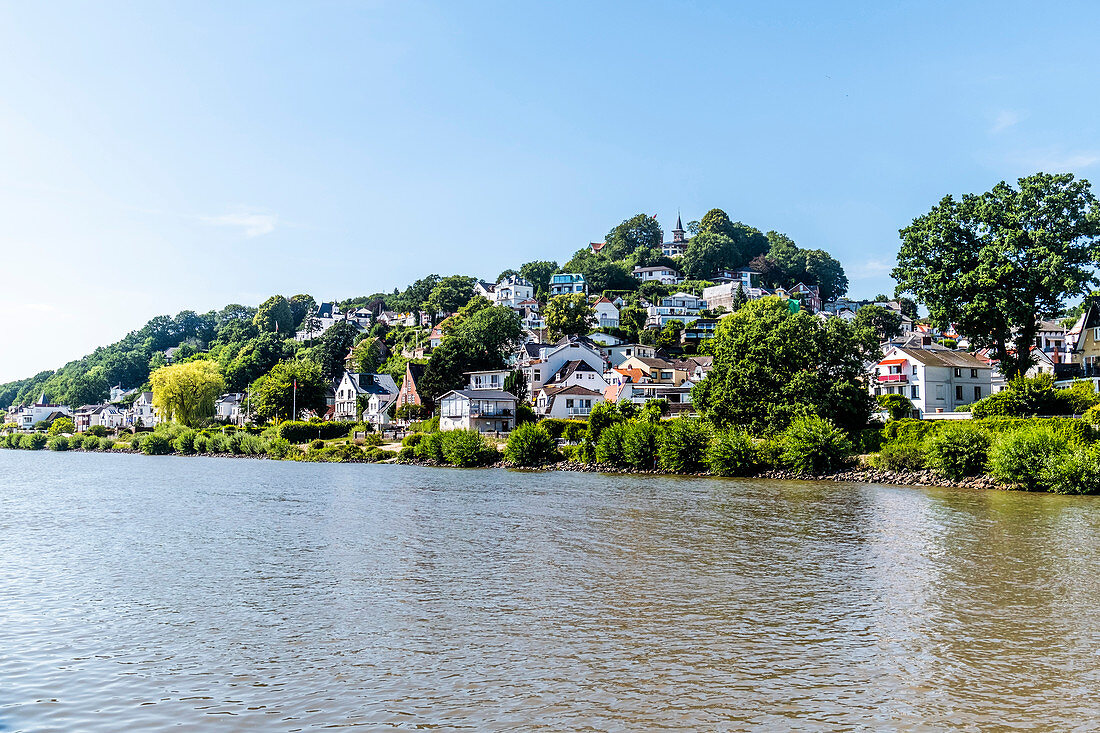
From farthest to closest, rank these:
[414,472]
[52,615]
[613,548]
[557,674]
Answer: [414,472] → [613,548] → [52,615] → [557,674]

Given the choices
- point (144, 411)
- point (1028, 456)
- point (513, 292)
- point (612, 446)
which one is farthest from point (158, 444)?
point (1028, 456)

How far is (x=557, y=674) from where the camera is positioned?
1130 cm

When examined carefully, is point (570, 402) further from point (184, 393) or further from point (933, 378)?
point (184, 393)

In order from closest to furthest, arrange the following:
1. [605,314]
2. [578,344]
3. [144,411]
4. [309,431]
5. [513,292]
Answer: [309,431], [578,344], [605,314], [144,411], [513,292]

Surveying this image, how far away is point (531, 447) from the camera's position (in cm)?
5722

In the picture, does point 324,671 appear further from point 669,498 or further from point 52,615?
point 669,498

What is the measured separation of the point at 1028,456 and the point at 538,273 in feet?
402

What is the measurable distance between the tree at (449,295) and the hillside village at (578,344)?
13.7 inches

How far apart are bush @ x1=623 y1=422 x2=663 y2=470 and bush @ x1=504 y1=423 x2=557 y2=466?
7610 mm

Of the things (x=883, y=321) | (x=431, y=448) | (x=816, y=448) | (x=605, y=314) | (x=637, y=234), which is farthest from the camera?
(x=637, y=234)

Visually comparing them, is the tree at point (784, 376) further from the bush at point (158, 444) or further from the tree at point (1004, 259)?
the bush at point (158, 444)

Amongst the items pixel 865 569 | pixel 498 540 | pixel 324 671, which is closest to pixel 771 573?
pixel 865 569

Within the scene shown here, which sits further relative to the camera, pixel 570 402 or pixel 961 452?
pixel 570 402

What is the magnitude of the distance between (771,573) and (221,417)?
114933 millimetres
